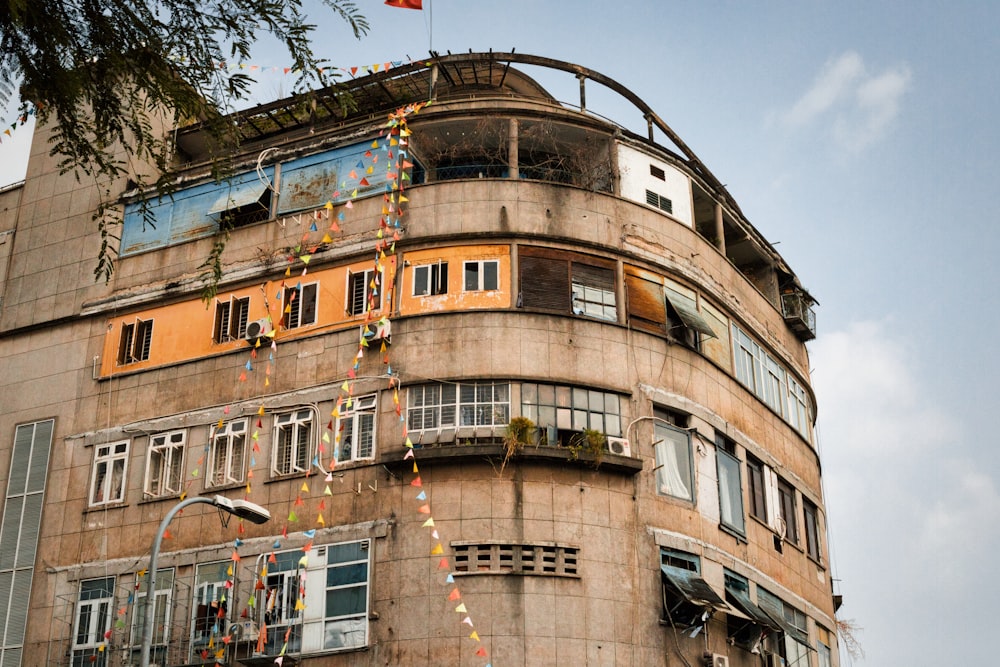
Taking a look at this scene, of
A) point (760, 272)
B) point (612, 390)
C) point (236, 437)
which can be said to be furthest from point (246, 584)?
point (760, 272)

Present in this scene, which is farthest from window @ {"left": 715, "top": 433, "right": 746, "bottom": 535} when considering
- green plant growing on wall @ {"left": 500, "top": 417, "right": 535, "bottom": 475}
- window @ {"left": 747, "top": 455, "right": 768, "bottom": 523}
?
green plant growing on wall @ {"left": 500, "top": 417, "right": 535, "bottom": 475}

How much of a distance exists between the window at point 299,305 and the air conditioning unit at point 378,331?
1.75 metres

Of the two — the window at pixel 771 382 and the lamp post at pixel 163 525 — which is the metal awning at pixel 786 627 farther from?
the lamp post at pixel 163 525

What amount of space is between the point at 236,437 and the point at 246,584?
10.9ft

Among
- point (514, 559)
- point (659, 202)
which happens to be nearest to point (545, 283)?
point (659, 202)

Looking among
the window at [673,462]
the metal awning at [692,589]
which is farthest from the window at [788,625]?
the window at [673,462]

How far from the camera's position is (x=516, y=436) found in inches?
947

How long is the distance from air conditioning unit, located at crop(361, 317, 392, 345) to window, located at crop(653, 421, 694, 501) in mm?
5808

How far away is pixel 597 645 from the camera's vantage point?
907 inches

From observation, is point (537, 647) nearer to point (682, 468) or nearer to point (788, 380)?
point (682, 468)

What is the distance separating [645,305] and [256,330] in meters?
8.51

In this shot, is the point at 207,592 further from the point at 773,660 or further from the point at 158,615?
the point at 773,660

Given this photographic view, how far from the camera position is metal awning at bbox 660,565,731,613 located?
23.8 m

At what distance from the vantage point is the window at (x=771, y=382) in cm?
3020
